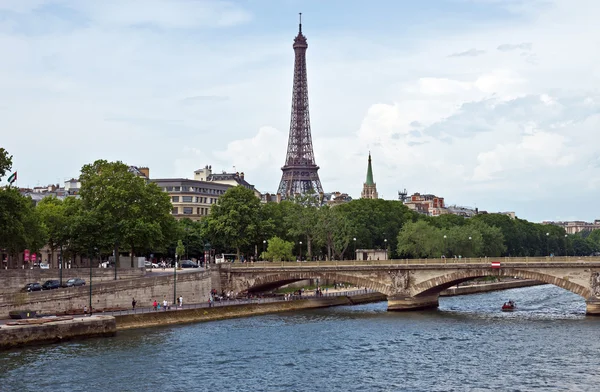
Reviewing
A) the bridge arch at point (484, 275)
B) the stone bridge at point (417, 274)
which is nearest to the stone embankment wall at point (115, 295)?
the stone bridge at point (417, 274)

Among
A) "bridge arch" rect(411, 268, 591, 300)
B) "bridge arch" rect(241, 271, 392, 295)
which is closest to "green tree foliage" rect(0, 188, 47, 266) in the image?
"bridge arch" rect(241, 271, 392, 295)

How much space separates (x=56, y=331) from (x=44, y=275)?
23.8m

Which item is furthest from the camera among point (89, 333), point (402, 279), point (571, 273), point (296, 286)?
point (296, 286)

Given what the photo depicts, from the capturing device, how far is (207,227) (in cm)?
13325

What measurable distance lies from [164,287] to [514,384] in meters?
47.5

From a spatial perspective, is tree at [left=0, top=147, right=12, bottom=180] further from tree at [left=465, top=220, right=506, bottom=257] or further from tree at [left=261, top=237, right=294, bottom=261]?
tree at [left=465, top=220, right=506, bottom=257]

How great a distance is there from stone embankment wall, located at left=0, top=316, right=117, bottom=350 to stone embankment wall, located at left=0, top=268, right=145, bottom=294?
1616 cm

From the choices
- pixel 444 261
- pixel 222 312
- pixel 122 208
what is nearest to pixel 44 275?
pixel 122 208

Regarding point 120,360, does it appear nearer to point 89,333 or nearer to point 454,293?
point 89,333

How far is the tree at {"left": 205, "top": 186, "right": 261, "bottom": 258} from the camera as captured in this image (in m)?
126

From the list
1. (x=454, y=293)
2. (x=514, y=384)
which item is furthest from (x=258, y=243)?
(x=514, y=384)

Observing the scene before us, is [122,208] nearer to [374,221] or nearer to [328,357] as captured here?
[328,357]

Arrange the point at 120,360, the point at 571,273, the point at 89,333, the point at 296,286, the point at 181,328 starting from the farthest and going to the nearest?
the point at 296,286 < the point at 571,273 < the point at 181,328 < the point at 89,333 < the point at 120,360

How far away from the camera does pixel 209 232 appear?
13062cm
